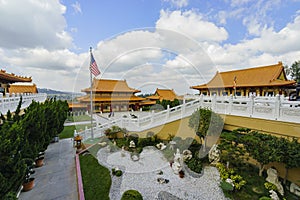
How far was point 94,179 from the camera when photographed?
623cm

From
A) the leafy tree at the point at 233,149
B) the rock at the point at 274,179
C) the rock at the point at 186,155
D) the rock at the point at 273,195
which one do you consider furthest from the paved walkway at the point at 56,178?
the rock at the point at 274,179

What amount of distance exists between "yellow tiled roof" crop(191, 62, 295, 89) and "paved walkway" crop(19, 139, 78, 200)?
54.7ft

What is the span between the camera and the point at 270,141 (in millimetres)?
5168

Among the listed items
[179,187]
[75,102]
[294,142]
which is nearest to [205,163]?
[179,187]

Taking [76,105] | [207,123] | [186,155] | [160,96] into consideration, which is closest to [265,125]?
[207,123]

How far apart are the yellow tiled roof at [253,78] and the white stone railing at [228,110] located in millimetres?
7235

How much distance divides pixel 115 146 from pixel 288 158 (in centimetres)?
806

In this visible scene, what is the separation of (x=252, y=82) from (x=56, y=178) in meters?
18.5

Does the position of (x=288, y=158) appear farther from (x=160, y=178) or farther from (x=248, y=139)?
(x=160, y=178)

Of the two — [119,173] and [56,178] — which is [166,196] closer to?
[119,173]

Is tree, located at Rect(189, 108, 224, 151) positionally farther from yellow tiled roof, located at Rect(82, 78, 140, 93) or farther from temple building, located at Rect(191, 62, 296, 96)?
yellow tiled roof, located at Rect(82, 78, 140, 93)

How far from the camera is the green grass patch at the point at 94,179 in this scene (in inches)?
207

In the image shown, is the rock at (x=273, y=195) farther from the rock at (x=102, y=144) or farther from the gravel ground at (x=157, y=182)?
the rock at (x=102, y=144)

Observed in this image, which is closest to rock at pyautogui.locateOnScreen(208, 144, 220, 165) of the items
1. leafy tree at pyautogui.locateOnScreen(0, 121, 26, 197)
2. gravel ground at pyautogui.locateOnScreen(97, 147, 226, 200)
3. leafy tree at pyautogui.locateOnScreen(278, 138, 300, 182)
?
gravel ground at pyautogui.locateOnScreen(97, 147, 226, 200)
